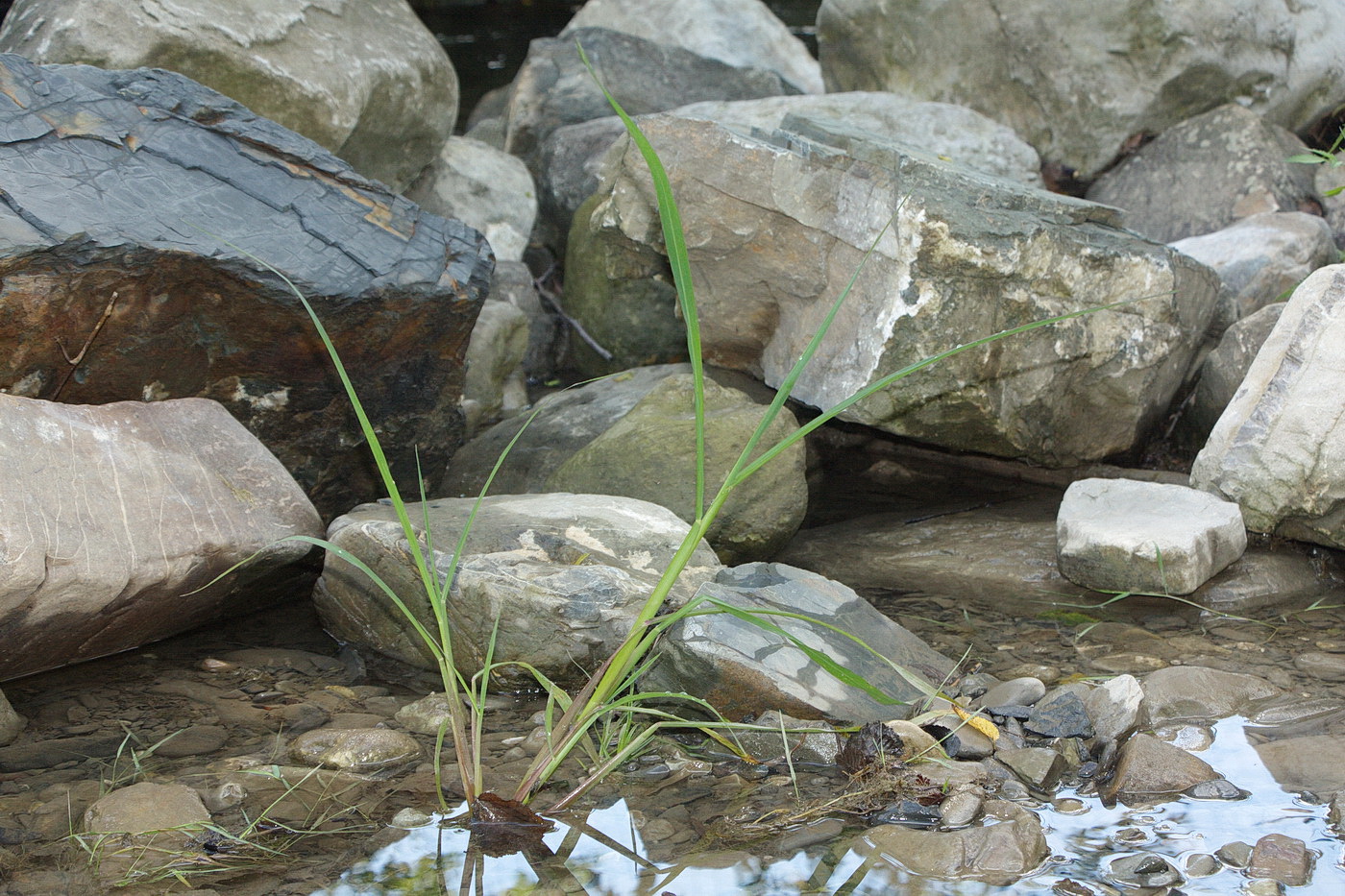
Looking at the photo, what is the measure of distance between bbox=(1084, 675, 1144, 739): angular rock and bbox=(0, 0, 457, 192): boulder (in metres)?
3.06

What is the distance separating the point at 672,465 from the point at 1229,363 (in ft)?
5.72

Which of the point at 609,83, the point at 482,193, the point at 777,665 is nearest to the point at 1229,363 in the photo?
the point at 777,665

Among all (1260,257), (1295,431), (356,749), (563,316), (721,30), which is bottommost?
(356,749)

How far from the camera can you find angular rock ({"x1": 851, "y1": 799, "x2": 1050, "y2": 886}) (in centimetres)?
175

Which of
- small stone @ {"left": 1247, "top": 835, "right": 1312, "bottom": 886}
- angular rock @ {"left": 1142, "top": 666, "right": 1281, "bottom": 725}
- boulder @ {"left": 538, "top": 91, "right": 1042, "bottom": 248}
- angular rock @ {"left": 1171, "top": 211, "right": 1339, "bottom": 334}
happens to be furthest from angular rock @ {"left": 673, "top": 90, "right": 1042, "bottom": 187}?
small stone @ {"left": 1247, "top": 835, "right": 1312, "bottom": 886}

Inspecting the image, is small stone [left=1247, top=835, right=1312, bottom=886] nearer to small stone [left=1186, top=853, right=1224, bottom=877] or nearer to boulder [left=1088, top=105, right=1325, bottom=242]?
small stone [left=1186, top=853, right=1224, bottom=877]

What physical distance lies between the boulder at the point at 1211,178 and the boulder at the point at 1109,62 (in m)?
0.12

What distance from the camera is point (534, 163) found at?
5496mm

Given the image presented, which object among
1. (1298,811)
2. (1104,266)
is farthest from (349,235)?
(1298,811)

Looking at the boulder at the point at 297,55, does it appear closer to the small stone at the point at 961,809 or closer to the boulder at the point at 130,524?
the boulder at the point at 130,524

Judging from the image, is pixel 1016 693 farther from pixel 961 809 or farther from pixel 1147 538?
pixel 1147 538

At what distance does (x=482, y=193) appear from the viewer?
16.5ft

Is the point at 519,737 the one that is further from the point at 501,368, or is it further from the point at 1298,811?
the point at 501,368

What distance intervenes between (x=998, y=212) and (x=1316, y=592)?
4.36 ft
